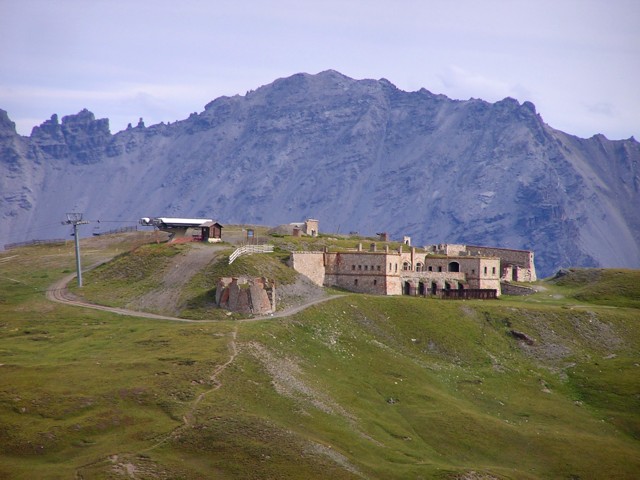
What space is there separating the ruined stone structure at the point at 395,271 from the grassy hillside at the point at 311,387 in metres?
6.96

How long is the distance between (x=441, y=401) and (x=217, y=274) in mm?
36259

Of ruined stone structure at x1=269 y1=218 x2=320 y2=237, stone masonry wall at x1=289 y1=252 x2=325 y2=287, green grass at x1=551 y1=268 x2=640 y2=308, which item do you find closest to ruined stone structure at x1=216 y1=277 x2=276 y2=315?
stone masonry wall at x1=289 y1=252 x2=325 y2=287

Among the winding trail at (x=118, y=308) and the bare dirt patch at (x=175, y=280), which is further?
the bare dirt patch at (x=175, y=280)

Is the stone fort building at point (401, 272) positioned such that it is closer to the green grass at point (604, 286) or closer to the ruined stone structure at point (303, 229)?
the green grass at point (604, 286)

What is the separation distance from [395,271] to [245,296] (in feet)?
107

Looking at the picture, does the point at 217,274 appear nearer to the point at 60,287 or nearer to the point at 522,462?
the point at 60,287

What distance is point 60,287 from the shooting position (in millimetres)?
140375

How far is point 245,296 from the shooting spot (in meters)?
123

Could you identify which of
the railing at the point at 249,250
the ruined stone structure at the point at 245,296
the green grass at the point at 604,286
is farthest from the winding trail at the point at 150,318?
the green grass at the point at 604,286

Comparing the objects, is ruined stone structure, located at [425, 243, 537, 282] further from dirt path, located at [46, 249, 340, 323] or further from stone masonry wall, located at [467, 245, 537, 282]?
dirt path, located at [46, 249, 340, 323]

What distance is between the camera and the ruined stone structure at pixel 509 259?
17988 centimetres

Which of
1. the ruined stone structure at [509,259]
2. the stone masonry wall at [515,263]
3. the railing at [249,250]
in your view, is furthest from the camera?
the stone masonry wall at [515,263]

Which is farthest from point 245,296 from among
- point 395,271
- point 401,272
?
point 401,272

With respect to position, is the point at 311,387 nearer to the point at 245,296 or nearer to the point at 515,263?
the point at 245,296
